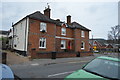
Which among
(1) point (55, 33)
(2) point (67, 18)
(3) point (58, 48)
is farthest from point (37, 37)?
(2) point (67, 18)

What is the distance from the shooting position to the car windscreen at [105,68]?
12.0 ft

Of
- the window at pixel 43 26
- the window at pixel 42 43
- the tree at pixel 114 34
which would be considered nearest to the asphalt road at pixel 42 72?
the window at pixel 42 43

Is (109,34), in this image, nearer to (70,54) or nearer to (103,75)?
(70,54)

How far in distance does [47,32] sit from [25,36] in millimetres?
4229

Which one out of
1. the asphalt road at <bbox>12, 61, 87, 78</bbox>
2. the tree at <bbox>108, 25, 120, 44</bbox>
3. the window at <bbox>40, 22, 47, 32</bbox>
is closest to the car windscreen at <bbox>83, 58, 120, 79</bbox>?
the asphalt road at <bbox>12, 61, 87, 78</bbox>

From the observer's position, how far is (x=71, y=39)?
26.3m

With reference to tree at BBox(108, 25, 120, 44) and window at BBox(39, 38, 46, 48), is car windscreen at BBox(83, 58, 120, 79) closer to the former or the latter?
window at BBox(39, 38, 46, 48)

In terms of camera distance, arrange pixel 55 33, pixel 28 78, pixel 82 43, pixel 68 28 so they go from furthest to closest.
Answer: pixel 82 43
pixel 68 28
pixel 55 33
pixel 28 78

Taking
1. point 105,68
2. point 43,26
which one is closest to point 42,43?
point 43,26

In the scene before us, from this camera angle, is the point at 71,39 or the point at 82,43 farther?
the point at 82,43

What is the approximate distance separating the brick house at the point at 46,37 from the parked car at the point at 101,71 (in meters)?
12.3

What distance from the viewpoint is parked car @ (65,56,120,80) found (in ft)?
11.6

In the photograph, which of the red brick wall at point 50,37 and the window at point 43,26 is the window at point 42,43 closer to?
the red brick wall at point 50,37

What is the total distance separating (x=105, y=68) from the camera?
404cm
